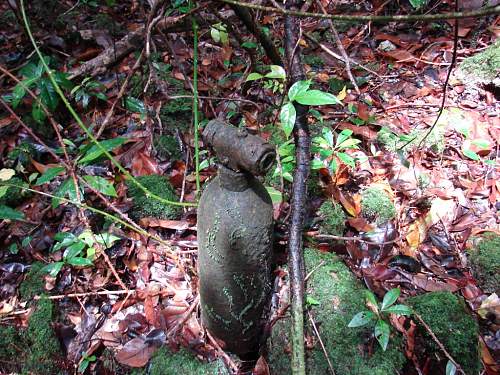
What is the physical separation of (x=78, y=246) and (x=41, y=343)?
531 mm

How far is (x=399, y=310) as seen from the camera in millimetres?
1624

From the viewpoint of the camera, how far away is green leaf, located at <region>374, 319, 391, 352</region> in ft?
5.12

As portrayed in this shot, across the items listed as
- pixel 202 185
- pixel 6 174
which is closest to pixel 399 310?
pixel 202 185

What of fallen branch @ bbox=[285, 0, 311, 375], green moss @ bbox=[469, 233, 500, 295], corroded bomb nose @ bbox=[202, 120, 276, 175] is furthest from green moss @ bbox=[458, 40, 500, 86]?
corroded bomb nose @ bbox=[202, 120, 276, 175]

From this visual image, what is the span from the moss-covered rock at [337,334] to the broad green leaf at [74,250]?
121 centimetres

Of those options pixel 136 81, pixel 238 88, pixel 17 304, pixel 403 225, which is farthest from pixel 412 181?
pixel 17 304

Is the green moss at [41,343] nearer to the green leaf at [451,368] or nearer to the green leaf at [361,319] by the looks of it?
the green leaf at [361,319]

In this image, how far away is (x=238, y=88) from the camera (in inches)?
122

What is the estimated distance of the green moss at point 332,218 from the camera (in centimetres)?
214

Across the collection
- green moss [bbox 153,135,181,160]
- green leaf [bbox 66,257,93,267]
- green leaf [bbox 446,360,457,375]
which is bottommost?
green leaf [bbox 446,360,457,375]

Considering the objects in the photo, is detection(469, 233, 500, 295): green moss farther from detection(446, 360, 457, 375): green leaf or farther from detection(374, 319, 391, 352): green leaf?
detection(374, 319, 391, 352): green leaf

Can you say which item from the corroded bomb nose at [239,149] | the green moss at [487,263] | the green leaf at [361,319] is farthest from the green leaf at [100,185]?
the green moss at [487,263]

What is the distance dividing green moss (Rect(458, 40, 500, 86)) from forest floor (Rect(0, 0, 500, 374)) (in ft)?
0.06

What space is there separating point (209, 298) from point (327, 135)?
1206 mm
